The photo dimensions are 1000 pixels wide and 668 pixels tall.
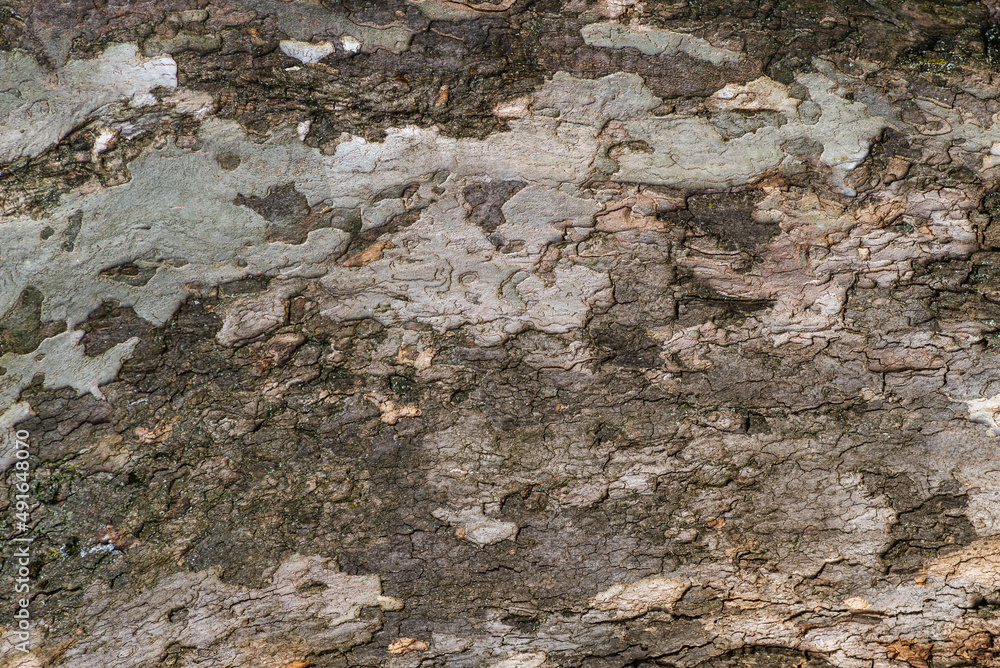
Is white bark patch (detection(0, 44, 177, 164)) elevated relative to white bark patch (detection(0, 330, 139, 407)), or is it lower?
elevated

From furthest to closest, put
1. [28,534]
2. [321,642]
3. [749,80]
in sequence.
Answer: [321,642]
[749,80]
[28,534]

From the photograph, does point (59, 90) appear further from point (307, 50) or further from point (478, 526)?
point (478, 526)

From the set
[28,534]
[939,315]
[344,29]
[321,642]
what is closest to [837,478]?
[939,315]

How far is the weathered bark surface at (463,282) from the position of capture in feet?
4.80

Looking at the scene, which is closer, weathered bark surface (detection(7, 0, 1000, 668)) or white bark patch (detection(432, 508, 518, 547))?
weathered bark surface (detection(7, 0, 1000, 668))

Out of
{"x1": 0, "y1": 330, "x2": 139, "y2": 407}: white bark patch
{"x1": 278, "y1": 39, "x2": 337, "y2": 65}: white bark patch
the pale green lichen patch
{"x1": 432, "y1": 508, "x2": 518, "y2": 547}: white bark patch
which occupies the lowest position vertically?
{"x1": 432, "y1": 508, "x2": 518, "y2": 547}: white bark patch

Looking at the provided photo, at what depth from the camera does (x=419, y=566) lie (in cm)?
162

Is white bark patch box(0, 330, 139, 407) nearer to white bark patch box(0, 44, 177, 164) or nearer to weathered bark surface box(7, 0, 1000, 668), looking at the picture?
weathered bark surface box(7, 0, 1000, 668)

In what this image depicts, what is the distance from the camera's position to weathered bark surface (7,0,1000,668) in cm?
146

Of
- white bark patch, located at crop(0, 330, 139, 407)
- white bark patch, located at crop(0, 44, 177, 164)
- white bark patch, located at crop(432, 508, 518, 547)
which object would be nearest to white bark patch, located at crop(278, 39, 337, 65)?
white bark patch, located at crop(0, 44, 177, 164)

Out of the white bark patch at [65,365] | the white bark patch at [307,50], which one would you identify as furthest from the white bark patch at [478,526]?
the white bark patch at [307,50]

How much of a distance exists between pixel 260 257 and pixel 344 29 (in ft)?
1.83

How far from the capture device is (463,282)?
153 cm

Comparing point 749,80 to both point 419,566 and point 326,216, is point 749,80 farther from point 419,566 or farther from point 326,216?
point 419,566
